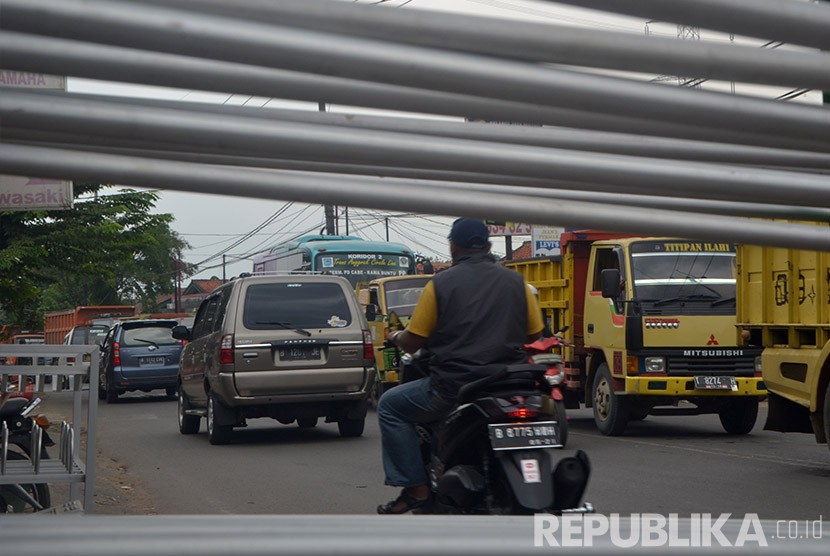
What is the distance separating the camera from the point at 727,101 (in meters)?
1.31

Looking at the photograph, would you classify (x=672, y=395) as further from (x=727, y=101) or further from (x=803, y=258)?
(x=727, y=101)

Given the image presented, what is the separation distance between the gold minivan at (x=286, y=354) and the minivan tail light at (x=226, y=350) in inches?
0.4

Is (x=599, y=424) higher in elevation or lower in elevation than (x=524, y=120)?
lower

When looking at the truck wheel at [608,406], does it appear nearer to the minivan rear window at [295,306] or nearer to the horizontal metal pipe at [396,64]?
the minivan rear window at [295,306]

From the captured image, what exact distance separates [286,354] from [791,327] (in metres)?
5.43

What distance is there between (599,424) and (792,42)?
41.4 ft

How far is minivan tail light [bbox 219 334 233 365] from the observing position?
40.3 ft

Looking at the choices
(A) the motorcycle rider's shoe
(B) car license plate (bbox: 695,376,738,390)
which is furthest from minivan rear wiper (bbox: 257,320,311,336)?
(A) the motorcycle rider's shoe

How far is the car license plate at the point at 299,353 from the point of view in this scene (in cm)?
1242

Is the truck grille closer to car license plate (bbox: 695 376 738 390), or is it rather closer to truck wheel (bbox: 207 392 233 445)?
→ car license plate (bbox: 695 376 738 390)

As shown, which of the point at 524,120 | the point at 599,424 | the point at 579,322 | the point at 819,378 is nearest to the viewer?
the point at 524,120

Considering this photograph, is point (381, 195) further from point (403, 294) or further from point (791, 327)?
point (403, 294)

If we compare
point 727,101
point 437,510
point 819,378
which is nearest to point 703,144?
point 727,101

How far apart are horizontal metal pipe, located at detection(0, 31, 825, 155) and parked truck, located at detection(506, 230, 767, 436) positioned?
10.9 metres
